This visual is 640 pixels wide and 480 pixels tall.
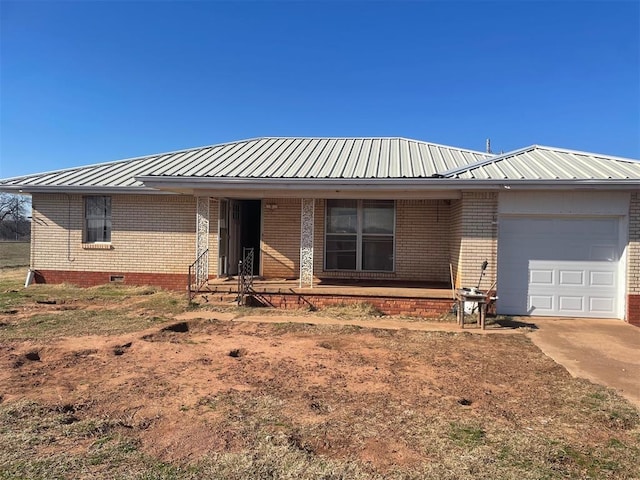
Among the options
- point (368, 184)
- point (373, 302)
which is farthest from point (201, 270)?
point (368, 184)

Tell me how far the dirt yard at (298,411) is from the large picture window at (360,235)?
5131mm

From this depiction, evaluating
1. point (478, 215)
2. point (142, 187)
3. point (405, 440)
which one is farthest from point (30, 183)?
point (405, 440)

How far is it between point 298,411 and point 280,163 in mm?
9130

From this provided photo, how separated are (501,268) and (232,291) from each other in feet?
21.1

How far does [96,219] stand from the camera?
44.1 feet

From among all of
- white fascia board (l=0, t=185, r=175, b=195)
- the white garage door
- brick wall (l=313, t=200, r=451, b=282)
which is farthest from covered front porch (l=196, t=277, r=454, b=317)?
white fascia board (l=0, t=185, r=175, b=195)

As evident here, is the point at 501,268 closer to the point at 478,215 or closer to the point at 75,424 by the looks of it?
the point at 478,215

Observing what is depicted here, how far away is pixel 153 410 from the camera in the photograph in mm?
4512

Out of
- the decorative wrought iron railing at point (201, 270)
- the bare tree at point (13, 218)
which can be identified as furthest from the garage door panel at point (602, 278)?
the bare tree at point (13, 218)

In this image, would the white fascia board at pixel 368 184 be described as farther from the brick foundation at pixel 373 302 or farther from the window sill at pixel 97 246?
the window sill at pixel 97 246

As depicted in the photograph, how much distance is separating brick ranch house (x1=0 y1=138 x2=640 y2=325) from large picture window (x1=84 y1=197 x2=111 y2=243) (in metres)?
0.03

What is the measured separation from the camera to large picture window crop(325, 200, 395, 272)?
12.5m

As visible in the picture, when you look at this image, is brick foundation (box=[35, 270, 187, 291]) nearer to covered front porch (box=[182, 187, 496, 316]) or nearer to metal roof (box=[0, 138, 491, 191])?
covered front porch (box=[182, 187, 496, 316])

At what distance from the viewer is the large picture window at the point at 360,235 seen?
12.5 metres
